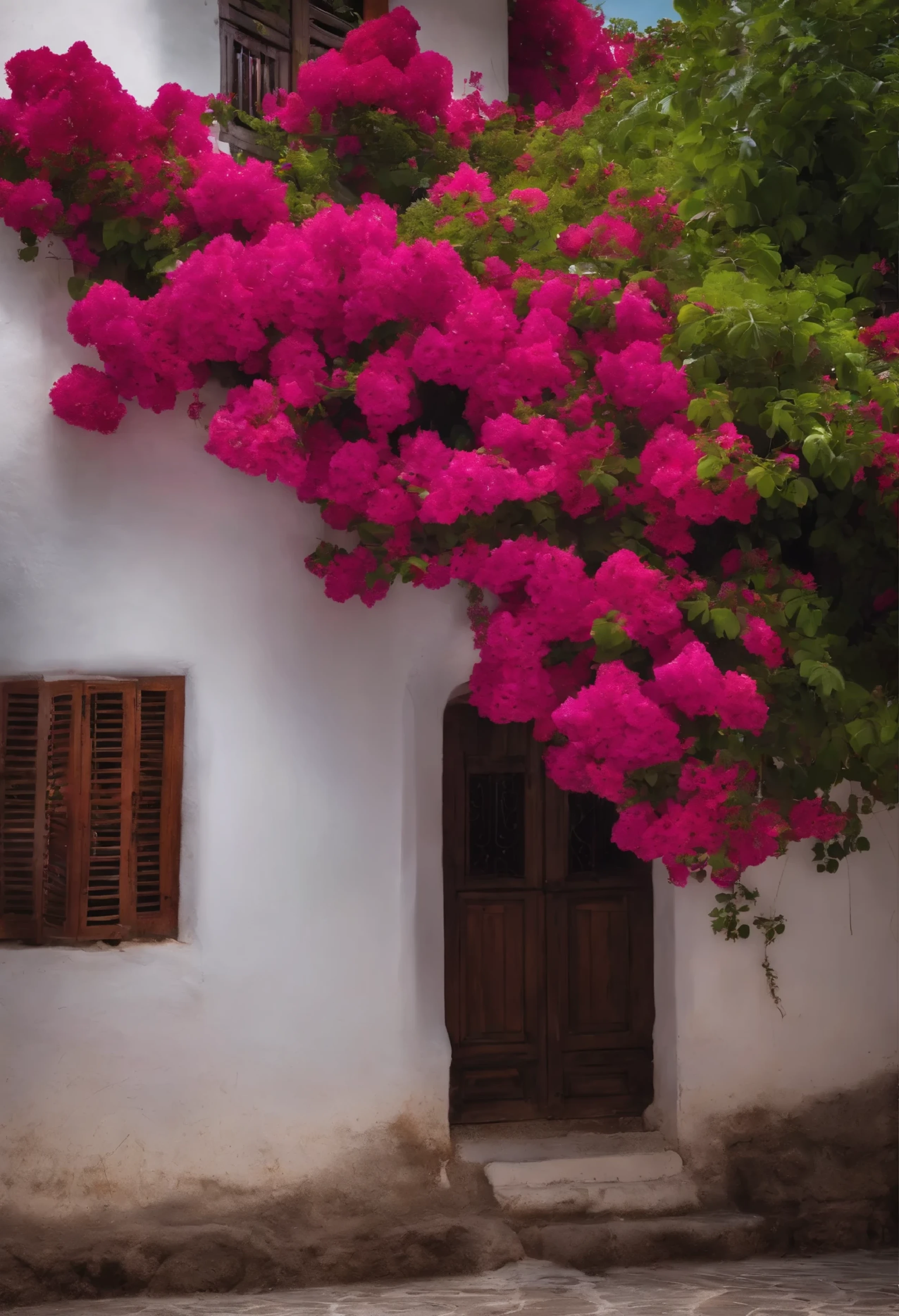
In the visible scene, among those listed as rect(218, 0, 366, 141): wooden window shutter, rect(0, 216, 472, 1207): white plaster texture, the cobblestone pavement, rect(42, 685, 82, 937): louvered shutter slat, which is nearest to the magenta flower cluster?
rect(0, 216, 472, 1207): white plaster texture

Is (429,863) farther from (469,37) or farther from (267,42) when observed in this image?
(469,37)

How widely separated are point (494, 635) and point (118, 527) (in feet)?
5.54

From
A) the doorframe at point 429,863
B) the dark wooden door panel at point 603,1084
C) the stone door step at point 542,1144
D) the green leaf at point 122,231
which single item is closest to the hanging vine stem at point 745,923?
the doorframe at point 429,863

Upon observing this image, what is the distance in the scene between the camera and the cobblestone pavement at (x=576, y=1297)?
488 centimetres

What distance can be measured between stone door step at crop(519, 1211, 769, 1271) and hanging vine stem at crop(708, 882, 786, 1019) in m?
0.98

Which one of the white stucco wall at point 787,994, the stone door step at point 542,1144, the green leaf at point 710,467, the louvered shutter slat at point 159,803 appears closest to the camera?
the green leaf at point 710,467

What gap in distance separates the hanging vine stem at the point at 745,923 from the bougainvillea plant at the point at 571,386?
56 centimetres

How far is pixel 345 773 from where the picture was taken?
18.5 ft

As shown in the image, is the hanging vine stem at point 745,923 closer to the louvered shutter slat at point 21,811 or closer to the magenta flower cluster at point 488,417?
the magenta flower cluster at point 488,417

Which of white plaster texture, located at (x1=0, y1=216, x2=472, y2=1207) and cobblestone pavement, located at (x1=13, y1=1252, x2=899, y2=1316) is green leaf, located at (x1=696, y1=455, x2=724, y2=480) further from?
cobblestone pavement, located at (x1=13, y1=1252, x2=899, y2=1316)

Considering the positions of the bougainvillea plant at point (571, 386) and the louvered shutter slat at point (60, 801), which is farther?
the louvered shutter slat at point (60, 801)

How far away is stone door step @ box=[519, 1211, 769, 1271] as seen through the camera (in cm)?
553

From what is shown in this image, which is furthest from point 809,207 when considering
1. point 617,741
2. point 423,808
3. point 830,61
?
point 423,808

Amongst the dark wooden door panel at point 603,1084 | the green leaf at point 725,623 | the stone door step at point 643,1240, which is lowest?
the stone door step at point 643,1240
